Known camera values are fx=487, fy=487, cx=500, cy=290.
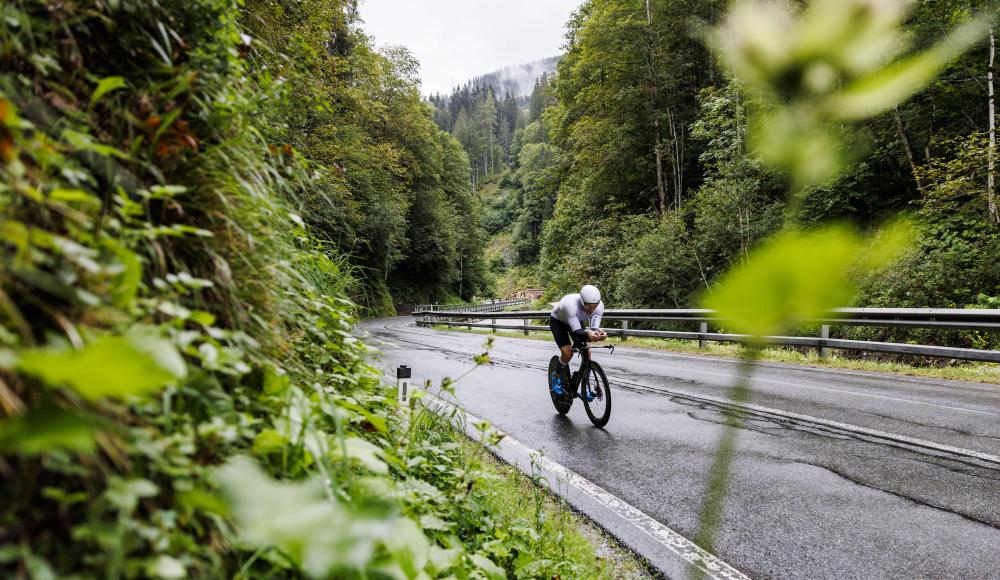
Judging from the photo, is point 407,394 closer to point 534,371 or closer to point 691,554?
point 691,554

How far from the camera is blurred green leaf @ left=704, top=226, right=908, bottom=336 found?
43 centimetres

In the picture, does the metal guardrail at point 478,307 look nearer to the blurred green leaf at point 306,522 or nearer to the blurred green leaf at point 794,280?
the blurred green leaf at point 306,522

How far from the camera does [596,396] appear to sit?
5367 millimetres

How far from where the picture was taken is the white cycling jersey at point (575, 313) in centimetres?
560

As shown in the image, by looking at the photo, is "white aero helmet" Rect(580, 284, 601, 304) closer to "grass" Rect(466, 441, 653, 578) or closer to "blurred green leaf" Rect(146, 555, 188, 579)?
"grass" Rect(466, 441, 653, 578)

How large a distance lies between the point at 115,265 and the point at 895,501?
4.36 metres

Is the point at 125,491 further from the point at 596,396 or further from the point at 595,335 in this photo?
the point at 596,396

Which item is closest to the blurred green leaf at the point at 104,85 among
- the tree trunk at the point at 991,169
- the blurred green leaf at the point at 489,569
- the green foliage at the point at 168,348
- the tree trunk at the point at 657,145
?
the green foliage at the point at 168,348

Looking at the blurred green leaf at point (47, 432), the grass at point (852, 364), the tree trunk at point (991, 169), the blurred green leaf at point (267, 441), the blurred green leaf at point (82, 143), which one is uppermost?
the tree trunk at point (991, 169)

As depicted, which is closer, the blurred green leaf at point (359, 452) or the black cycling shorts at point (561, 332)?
the blurred green leaf at point (359, 452)

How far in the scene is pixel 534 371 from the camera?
8898mm

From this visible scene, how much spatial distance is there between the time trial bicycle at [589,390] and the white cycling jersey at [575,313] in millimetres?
246

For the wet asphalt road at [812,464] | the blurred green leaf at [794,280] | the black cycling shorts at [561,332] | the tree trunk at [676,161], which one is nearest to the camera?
the blurred green leaf at [794,280]

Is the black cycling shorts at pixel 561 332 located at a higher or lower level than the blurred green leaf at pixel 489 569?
higher
